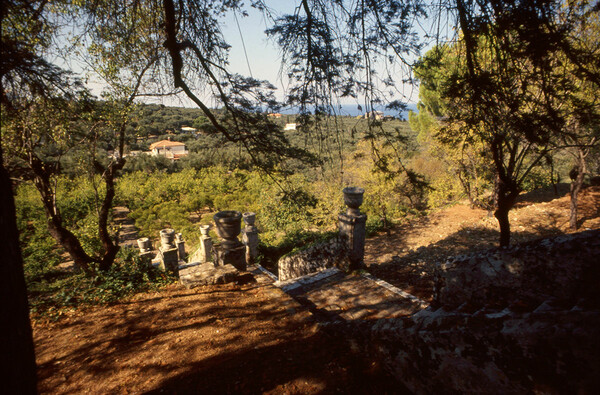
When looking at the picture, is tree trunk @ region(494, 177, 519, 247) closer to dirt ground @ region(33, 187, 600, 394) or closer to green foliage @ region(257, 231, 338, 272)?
dirt ground @ region(33, 187, 600, 394)

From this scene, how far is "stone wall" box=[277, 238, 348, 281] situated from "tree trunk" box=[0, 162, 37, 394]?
5.36m

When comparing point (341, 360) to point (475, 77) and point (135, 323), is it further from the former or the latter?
point (135, 323)

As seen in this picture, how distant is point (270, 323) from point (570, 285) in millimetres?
2810

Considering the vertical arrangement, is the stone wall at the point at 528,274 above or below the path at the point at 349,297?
above

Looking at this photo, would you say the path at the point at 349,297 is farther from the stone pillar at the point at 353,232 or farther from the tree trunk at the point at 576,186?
the tree trunk at the point at 576,186

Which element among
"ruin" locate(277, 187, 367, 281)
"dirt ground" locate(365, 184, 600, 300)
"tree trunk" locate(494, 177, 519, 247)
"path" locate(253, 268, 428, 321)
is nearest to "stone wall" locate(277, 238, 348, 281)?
"ruin" locate(277, 187, 367, 281)

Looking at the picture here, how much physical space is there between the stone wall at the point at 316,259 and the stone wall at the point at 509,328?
414cm

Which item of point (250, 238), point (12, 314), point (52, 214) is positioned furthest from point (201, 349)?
point (250, 238)

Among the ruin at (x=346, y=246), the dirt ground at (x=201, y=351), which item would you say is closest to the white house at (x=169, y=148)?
the ruin at (x=346, y=246)

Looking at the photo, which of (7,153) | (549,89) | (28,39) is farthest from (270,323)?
(7,153)

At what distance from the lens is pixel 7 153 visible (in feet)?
17.5

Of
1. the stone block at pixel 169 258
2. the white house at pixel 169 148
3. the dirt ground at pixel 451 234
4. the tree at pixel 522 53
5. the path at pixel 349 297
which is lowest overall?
the dirt ground at pixel 451 234

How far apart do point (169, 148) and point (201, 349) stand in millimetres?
40931

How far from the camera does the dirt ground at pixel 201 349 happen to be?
2.15 meters
